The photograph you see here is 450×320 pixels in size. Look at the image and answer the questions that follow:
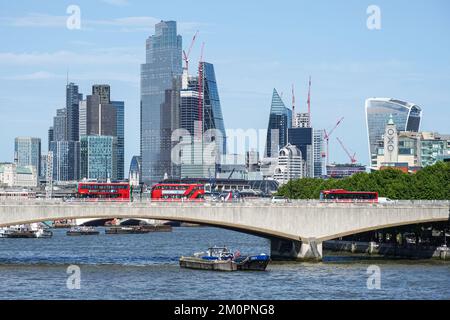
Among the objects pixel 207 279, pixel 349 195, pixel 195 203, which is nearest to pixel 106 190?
pixel 349 195

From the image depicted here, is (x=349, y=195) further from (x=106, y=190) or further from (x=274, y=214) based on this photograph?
(x=106, y=190)

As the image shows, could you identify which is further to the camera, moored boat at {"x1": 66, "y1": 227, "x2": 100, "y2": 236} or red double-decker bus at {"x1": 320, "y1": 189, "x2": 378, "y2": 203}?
moored boat at {"x1": 66, "y1": 227, "x2": 100, "y2": 236}

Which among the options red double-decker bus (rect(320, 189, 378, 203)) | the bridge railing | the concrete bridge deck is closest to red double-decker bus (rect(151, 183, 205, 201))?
red double-decker bus (rect(320, 189, 378, 203))

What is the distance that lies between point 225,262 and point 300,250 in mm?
10790

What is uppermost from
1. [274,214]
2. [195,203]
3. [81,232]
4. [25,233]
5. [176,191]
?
[176,191]

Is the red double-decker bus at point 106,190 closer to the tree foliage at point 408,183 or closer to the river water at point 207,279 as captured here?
the river water at point 207,279

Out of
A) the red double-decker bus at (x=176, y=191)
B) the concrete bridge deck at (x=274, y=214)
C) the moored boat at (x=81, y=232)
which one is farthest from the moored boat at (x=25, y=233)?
the concrete bridge deck at (x=274, y=214)

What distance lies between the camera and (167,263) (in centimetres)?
10056

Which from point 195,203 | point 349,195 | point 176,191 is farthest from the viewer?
point 176,191

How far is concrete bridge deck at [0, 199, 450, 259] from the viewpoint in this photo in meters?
93.8

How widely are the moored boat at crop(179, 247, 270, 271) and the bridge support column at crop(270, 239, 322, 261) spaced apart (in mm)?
7786

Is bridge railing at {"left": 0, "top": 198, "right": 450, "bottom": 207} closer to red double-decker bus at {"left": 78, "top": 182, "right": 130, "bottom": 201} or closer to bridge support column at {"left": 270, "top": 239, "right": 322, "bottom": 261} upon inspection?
bridge support column at {"left": 270, "top": 239, "right": 322, "bottom": 261}

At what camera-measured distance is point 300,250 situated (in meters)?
100

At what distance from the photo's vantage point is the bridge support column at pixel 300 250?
99.4 meters
